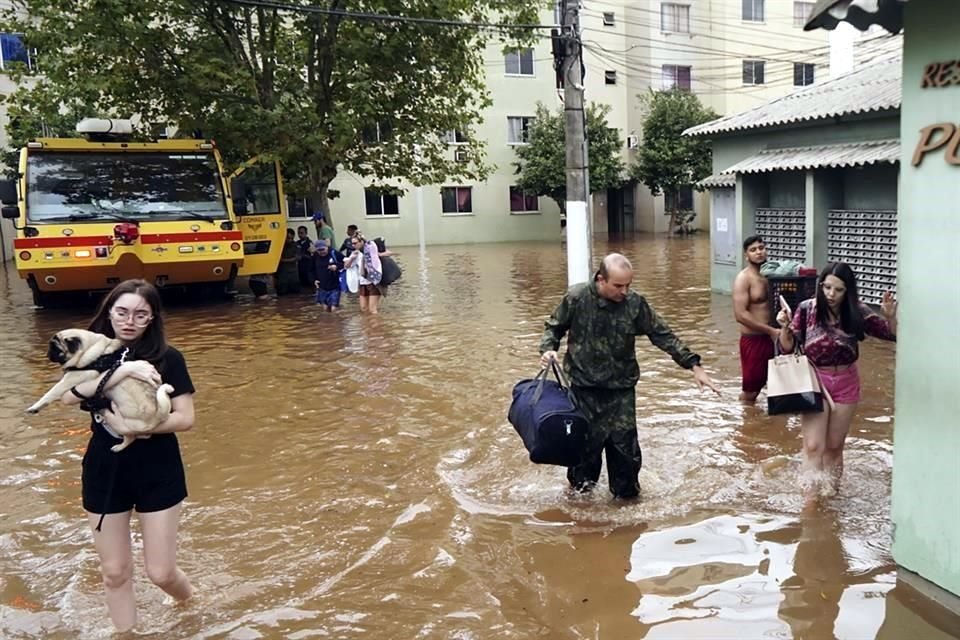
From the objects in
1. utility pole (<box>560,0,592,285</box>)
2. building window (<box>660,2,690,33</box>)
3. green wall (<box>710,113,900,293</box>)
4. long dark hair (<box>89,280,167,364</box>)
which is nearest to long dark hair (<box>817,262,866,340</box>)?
long dark hair (<box>89,280,167,364</box>)

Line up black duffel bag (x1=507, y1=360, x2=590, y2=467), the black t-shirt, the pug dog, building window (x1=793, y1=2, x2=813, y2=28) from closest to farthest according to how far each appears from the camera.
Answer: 1. the pug dog
2. the black t-shirt
3. black duffel bag (x1=507, y1=360, x2=590, y2=467)
4. building window (x1=793, y1=2, x2=813, y2=28)

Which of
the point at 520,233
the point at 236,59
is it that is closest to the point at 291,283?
the point at 236,59

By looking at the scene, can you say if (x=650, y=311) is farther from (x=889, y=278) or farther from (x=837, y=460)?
(x=889, y=278)

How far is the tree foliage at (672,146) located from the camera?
1377 inches

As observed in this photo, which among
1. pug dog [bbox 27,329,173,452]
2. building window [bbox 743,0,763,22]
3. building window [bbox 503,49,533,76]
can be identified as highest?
building window [bbox 743,0,763,22]

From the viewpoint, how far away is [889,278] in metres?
12.0

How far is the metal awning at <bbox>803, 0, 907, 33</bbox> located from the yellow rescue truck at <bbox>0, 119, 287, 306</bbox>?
12.4 m

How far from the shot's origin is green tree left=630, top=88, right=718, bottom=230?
3497 cm

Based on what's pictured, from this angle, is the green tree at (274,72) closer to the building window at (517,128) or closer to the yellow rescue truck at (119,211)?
the yellow rescue truck at (119,211)

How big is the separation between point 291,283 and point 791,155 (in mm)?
10620

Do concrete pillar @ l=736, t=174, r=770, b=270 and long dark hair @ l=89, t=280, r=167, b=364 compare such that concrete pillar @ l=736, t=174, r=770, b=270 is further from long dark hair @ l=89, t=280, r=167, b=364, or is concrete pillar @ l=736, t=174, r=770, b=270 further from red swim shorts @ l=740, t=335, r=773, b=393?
long dark hair @ l=89, t=280, r=167, b=364

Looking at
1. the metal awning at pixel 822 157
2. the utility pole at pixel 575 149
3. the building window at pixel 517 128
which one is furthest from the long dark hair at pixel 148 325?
the building window at pixel 517 128

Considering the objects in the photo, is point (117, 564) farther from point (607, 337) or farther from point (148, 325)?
point (607, 337)

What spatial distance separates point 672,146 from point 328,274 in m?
23.1
